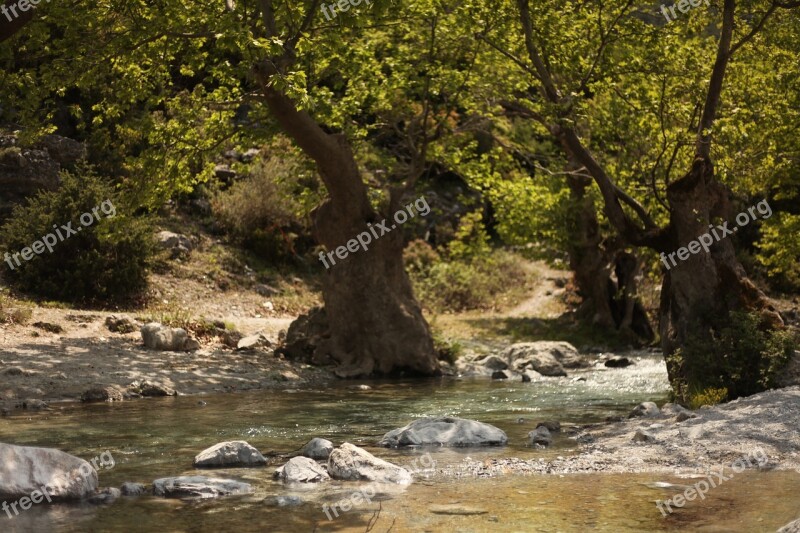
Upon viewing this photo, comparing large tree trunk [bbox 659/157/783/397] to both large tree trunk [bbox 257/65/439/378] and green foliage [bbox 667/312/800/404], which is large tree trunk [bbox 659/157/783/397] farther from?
large tree trunk [bbox 257/65/439/378]

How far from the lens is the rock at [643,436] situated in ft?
40.8

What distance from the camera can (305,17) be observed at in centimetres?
1784

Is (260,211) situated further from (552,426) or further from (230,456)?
(230,456)

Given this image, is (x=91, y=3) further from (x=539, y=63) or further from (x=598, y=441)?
(x=598, y=441)

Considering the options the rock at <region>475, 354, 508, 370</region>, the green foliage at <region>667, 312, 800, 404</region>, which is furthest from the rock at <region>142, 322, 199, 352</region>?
the green foliage at <region>667, 312, 800, 404</region>

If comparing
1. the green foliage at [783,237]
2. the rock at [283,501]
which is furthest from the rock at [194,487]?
the green foliage at [783,237]

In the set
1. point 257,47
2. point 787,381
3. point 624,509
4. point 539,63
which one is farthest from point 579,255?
point 624,509

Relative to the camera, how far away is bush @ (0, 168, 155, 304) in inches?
941

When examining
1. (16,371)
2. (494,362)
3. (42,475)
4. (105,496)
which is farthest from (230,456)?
(494,362)

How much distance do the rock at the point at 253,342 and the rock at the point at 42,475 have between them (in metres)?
12.8

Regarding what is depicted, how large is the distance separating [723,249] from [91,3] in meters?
11.8

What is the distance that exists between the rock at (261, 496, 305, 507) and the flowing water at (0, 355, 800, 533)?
0.06m

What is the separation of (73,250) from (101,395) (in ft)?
25.6

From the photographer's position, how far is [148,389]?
1831 cm
